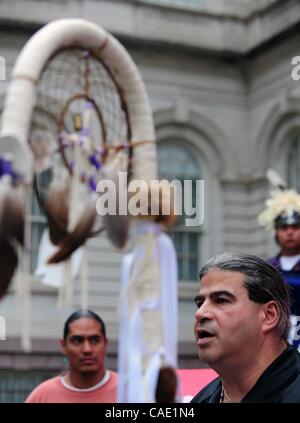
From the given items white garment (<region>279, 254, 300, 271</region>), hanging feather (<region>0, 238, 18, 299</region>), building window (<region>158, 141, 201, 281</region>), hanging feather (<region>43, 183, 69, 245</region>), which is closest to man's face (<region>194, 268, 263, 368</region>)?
hanging feather (<region>0, 238, 18, 299</region>)

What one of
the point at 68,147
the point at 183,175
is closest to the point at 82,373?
the point at 68,147

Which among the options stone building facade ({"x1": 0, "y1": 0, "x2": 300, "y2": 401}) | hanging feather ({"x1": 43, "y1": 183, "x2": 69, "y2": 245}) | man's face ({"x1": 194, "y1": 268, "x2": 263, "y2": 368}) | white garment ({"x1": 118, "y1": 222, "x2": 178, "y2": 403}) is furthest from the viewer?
stone building facade ({"x1": 0, "y1": 0, "x2": 300, "y2": 401})

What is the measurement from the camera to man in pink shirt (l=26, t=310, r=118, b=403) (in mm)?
5074

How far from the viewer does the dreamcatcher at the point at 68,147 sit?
5.92 metres

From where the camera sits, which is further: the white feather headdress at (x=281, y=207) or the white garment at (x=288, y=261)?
the white feather headdress at (x=281, y=207)

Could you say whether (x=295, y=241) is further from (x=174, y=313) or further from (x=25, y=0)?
(x=25, y=0)

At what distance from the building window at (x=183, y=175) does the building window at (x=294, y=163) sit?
4.99ft

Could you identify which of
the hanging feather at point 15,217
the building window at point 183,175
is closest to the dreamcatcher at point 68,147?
the hanging feather at point 15,217

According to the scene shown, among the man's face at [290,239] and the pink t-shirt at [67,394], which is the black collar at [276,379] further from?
the man's face at [290,239]

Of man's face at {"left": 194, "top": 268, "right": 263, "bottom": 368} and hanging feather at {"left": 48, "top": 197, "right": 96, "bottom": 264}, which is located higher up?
hanging feather at {"left": 48, "top": 197, "right": 96, "bottom": 264}

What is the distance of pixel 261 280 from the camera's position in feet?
8.80

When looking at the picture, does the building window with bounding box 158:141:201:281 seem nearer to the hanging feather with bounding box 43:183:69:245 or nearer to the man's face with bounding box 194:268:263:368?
the hanging feather with bounding box 43:183:69:245

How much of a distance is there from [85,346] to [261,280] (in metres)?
2.69

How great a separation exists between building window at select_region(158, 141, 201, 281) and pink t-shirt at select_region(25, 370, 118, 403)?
982cm
